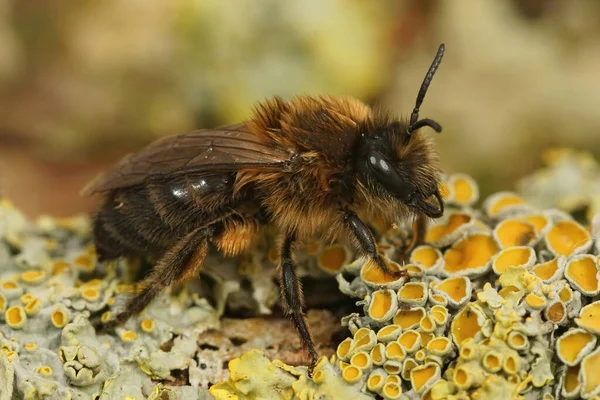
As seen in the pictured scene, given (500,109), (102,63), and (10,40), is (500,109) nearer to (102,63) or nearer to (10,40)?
(102,63)

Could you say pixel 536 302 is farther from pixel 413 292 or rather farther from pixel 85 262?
pixel 85 262

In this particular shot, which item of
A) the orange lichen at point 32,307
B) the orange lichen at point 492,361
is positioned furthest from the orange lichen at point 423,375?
the orange lichen at point 32,307

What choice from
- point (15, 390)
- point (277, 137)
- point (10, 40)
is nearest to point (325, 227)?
point (277, 137)

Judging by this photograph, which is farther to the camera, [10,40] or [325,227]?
[10,40]

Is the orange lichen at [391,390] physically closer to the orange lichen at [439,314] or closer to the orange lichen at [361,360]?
the orange lichen at [361,360]

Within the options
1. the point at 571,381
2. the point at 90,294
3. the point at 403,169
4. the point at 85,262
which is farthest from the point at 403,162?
the point at 85,262

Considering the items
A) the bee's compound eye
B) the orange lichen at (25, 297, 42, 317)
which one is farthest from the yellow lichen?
the orange lichen at (25, 297, 42, 317)
